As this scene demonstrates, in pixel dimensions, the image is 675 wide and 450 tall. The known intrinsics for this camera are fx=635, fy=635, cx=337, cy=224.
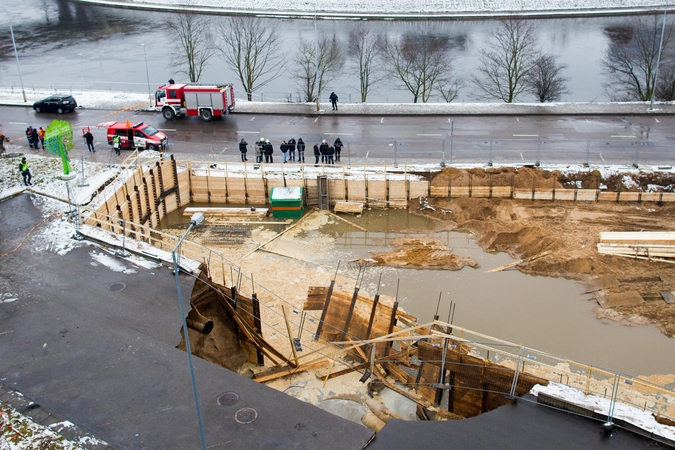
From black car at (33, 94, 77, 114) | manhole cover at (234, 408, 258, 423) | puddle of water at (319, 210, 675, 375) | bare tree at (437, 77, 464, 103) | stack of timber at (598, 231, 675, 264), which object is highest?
black car at (33, 94, 77, 114)

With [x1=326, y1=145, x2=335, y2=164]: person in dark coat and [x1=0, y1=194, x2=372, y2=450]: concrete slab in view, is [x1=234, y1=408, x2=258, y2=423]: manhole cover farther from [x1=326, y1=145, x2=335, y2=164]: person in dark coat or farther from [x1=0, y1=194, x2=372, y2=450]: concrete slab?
[x1=326, y1=145, x2=335, y2=164]: person in dark coat

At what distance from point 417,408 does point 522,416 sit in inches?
124

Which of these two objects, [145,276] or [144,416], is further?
[145,276]

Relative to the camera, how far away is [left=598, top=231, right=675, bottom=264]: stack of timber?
994 inches

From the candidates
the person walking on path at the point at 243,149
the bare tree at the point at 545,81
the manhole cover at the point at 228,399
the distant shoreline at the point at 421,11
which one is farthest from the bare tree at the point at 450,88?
the manhole cover at the point at 228,399

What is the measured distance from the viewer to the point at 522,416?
45.5 ft

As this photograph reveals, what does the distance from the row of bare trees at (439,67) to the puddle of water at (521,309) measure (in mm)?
21506

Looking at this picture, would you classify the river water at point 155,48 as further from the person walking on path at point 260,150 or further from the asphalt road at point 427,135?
the person walking on path at point 260,150

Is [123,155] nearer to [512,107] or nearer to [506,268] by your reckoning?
[506,268]

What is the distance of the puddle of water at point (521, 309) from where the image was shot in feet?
67.1

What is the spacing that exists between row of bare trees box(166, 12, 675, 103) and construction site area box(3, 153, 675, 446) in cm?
1515

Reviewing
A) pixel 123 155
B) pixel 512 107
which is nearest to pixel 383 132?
pixel 512 107

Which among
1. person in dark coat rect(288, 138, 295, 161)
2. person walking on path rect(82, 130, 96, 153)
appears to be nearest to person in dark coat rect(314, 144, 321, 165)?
person in dark coat rect(288, 138, 295, 161)

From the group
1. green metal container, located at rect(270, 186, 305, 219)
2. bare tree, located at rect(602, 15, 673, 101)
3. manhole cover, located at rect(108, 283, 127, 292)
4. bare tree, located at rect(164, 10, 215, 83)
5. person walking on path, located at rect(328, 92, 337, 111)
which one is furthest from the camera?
bare tree, located at rect(164, 10, 215, 83)
